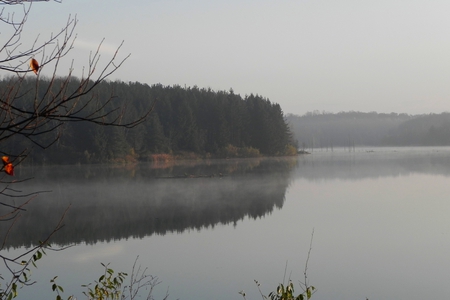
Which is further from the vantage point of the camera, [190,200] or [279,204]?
[190,200]

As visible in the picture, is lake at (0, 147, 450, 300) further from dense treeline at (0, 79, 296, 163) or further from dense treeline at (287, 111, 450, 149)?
dense treeline at (287, 111, 450, 149)

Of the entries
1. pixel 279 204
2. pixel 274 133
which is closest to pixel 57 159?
pixel 274 133

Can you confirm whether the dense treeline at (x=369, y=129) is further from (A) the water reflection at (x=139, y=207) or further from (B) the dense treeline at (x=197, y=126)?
(A) the water reflection at (x=139, y=207)

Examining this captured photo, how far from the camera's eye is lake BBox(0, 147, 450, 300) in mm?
7230

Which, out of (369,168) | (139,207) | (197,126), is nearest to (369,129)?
(197,126)

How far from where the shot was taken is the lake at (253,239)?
23.7 feet

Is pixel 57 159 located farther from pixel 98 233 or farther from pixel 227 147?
pixel 98 233

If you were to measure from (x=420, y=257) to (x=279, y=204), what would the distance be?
7.84 m

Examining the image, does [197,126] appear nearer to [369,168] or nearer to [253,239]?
[369,168]

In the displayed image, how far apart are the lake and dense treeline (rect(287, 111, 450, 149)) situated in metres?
104

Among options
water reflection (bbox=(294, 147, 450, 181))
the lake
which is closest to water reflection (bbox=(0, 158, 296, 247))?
the lake

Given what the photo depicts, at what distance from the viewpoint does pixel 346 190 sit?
19.8m

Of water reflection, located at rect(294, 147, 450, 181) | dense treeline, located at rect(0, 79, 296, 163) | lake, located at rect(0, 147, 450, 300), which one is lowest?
lake, located at rect(0, 147, 450, 300)

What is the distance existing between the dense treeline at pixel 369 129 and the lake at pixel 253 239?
104m
